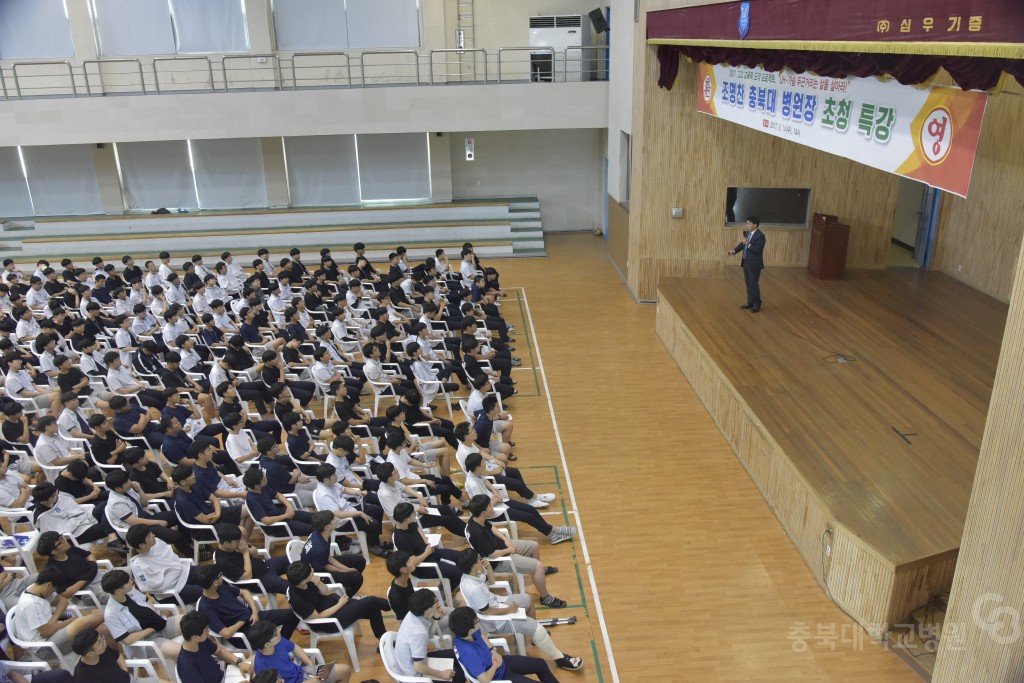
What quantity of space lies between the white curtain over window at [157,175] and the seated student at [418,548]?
1538 cm

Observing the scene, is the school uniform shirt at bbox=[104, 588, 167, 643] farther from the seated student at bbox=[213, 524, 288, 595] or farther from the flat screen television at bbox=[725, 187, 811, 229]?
the flat screen television at bbox=[725, 187, 811, 229]

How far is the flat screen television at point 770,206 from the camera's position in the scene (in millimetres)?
12555

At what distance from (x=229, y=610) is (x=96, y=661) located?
3.02 feet

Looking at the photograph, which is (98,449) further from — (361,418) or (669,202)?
(669,202)

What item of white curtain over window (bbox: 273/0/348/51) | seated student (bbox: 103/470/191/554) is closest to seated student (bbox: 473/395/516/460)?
seated student (bbox: 103/470/191/554)

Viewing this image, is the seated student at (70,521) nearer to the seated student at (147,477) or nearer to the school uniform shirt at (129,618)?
the seated student at (147,477)

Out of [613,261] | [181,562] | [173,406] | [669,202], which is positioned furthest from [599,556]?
[613,261]

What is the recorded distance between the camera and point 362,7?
684 inches

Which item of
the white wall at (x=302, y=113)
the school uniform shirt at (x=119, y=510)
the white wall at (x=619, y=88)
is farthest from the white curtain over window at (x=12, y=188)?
the school uniform shirt at (x=119, y=510)

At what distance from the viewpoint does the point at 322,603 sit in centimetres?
521

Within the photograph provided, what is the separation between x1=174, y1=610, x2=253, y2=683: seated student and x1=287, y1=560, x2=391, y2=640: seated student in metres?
0.58

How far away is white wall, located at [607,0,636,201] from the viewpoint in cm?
A: 1364

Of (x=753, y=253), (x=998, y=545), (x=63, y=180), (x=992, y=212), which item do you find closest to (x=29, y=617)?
(x=998, y=545)

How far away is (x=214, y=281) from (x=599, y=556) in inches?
304
